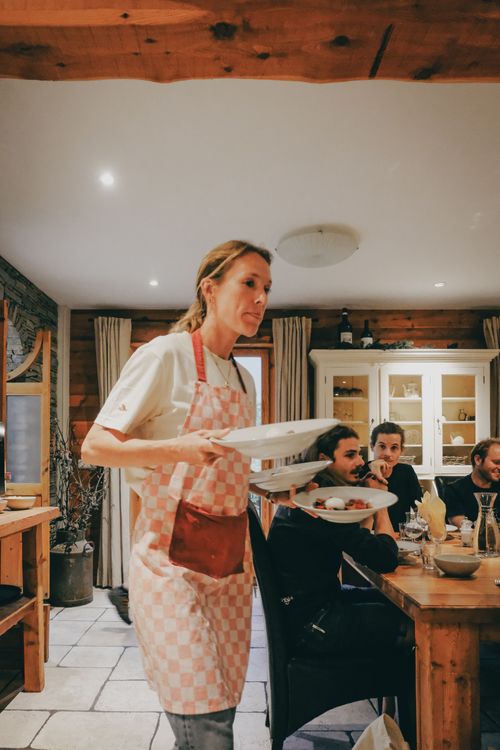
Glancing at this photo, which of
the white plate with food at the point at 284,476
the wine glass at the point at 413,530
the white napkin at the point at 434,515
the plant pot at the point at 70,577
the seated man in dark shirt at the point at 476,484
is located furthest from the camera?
the plant pot at the point at 70,577

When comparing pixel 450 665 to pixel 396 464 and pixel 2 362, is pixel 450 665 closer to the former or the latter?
pixel 396 464

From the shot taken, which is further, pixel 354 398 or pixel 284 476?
pixel 354 398

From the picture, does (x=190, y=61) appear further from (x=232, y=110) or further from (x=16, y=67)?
(x=232, y=110)

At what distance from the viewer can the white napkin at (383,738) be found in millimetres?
1653

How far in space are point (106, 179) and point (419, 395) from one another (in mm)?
3483

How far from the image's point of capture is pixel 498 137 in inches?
95.7

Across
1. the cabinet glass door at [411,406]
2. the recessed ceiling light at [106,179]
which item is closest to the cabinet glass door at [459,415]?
the cabinet glass door at [411,406]

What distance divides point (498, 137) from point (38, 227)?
8.21ft

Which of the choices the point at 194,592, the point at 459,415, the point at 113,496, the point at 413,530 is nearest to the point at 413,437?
the point at 459,415

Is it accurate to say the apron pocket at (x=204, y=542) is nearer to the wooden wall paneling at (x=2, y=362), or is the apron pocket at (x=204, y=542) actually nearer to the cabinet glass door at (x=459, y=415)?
the wooden wall paneling at (x=2, y=362)

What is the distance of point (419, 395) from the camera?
5.16 m

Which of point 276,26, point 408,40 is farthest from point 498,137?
point 276,26

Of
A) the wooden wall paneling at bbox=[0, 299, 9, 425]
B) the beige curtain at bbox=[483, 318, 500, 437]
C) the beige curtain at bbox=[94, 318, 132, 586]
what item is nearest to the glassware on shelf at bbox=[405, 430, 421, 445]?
the beige curtain at bbox=[483, 318, 500, 437]

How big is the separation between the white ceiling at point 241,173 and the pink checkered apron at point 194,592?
4.45ft
